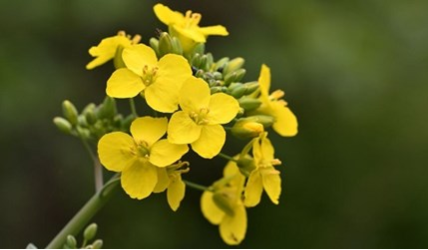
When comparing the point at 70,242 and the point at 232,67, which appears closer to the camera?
the point at 70,242

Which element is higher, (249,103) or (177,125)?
(249,103)

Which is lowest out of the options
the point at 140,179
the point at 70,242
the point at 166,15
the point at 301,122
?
the point at 70,242

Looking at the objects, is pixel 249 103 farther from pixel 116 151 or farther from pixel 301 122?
pixel 301 122

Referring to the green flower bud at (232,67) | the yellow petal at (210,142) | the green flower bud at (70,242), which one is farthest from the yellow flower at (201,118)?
the green flower bud at (70,242)

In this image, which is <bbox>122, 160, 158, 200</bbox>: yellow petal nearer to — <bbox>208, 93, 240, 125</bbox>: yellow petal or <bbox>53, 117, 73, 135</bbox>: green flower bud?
<bbox>208, 93, 240, 125</bbox>: yellow petal

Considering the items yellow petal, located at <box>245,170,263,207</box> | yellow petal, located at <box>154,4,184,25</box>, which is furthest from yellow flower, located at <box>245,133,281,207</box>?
yellow petal, located at <box>154,4,184,25</box>

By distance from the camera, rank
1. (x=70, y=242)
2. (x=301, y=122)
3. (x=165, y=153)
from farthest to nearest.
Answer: (x=301, y=122) < (x=70, y=242) < (x=165, y=153)

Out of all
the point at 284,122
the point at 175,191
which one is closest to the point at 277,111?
the point at 284,122
